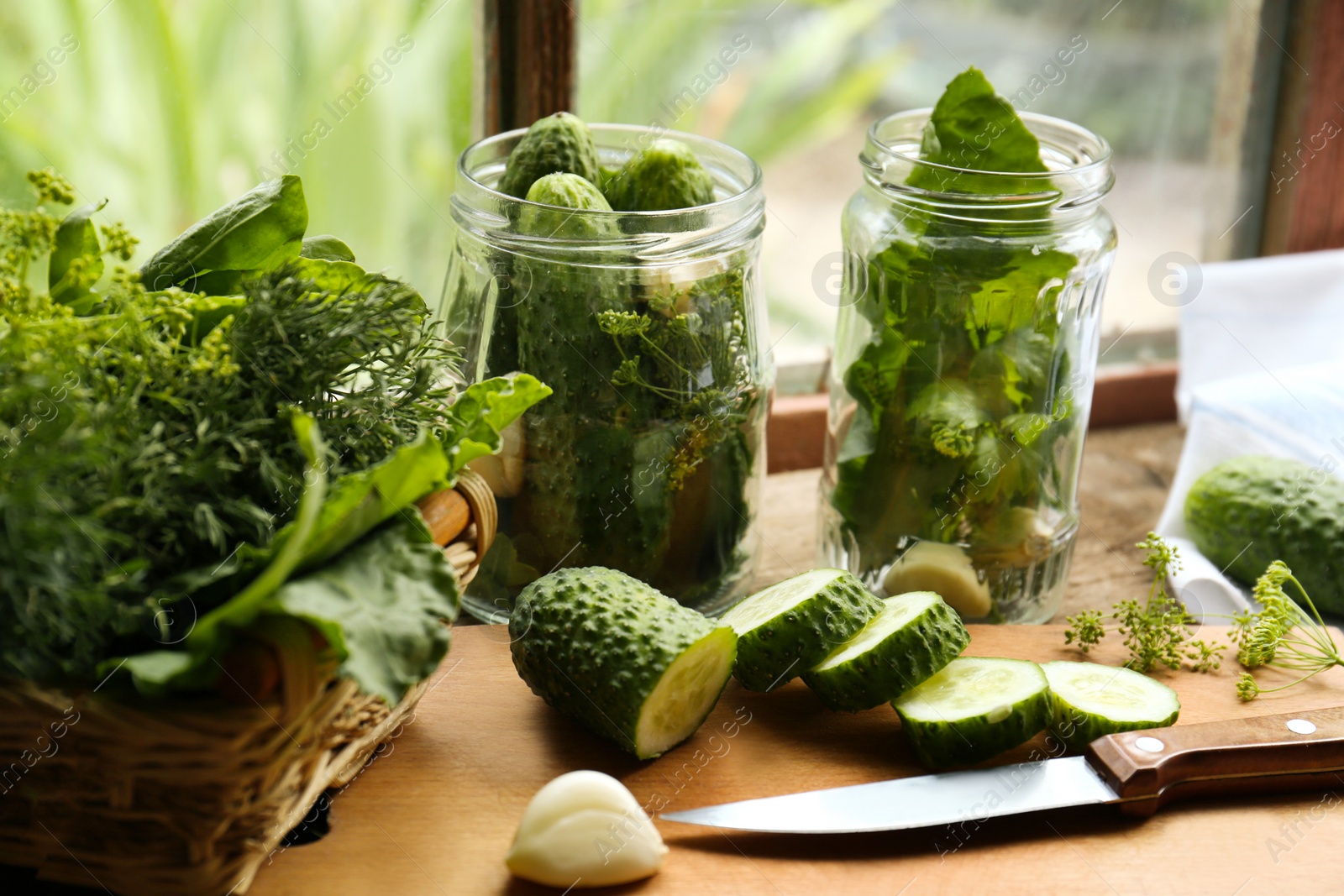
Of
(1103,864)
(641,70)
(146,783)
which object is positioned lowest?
(1103,864)

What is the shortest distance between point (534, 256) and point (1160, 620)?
1.96 feet

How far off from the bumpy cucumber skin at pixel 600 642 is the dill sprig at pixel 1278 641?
478mm

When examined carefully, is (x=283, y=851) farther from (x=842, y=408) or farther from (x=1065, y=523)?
(x=1065, y=523)

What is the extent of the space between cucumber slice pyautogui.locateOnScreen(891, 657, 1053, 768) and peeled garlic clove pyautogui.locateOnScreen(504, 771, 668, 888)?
0.21 meters

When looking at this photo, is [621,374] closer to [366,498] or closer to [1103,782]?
[366,498]

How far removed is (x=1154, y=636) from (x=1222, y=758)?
0.57ft

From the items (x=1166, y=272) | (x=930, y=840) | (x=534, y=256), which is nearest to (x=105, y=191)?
(x=534, y=256)

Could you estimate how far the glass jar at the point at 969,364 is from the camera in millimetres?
918

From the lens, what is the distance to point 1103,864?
29.3 inches

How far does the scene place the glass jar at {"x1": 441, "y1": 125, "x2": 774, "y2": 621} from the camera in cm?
87

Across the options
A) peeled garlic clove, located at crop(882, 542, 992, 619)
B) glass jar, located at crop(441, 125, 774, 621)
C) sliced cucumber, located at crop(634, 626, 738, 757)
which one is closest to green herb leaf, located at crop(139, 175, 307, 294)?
glass jar, located at crop(441, 125, 774, 621)

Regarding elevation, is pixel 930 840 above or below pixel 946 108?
below

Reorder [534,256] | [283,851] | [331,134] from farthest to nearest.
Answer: [331,134], [534,256], [283,851]

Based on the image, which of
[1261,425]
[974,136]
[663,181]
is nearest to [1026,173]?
[974,136]
